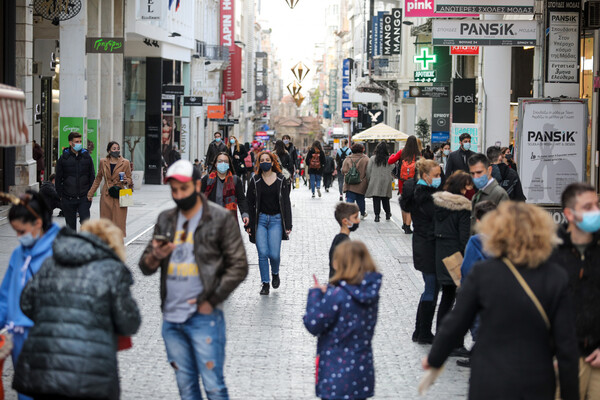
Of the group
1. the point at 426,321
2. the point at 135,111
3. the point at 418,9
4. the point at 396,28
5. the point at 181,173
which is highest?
the point at 396,28

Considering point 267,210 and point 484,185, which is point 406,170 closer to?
point 267,210

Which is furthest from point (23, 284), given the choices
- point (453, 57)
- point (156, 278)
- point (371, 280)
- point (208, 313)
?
point (453, 57)

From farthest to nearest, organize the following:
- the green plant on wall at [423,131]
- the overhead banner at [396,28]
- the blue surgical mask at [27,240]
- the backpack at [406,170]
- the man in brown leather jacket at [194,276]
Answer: the overhead banner at [396,28] < the green plant on wall at [423,131] < the backpack at [406,170] < the man in brown leather jacket at [194,276] < the blue surgical mask at [27,240]

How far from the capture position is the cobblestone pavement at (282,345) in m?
8.38

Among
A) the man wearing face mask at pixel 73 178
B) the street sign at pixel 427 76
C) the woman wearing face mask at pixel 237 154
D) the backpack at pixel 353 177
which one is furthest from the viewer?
the street sign at pixel 427 76

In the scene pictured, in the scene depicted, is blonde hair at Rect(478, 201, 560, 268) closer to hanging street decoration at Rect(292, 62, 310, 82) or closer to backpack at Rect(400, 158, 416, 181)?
backpack at Rect(400, 158, 416, 181)

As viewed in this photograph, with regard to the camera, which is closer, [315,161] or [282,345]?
[282,345]

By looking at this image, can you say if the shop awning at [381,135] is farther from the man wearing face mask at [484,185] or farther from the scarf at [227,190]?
the man wearing face mask at [484,185]

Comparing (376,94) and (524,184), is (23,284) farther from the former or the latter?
(376,94)

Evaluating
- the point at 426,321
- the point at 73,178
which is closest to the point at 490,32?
the point at 73,178

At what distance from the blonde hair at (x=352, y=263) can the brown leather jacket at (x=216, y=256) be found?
0.68m

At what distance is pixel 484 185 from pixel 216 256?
3981 mm

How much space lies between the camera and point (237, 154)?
2783cm

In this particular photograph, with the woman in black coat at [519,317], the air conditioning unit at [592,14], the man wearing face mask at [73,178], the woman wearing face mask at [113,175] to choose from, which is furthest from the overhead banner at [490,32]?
the woman in black coat at [519,317]
